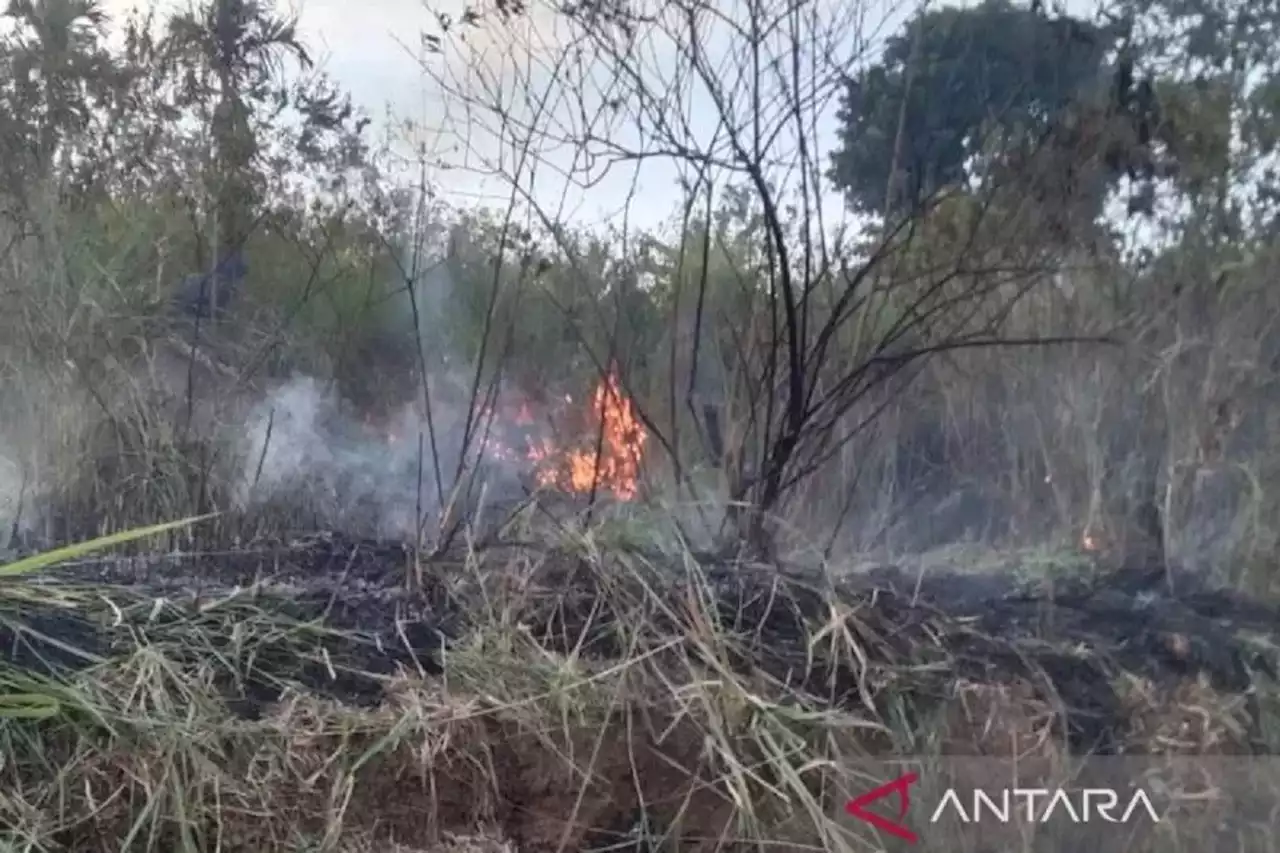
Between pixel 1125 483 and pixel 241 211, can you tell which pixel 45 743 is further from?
pixel 1125 483

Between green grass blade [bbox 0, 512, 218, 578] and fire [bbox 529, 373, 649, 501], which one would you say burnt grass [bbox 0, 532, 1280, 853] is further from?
fire [bbox 529, 373, 649, 501]

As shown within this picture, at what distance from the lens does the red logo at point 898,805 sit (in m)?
1.19

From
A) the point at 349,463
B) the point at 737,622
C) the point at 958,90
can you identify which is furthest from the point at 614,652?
the point at 958,90

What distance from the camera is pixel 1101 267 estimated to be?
1.46 metres

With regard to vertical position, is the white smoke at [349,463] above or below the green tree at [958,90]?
below

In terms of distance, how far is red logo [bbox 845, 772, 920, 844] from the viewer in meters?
1.19

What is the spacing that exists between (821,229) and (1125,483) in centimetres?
46

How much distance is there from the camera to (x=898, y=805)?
1202 mm

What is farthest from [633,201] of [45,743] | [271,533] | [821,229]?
[45,743]

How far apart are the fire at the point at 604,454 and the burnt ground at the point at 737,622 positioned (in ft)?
0.47

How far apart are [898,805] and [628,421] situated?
57 centimetres

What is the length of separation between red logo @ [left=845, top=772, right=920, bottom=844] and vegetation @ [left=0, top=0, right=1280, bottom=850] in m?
0.03

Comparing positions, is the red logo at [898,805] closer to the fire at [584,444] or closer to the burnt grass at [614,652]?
the burnt grass at [614,652]

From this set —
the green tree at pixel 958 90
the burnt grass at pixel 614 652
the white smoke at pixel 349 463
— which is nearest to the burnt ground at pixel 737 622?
the burnt grass at pixel 614 652
